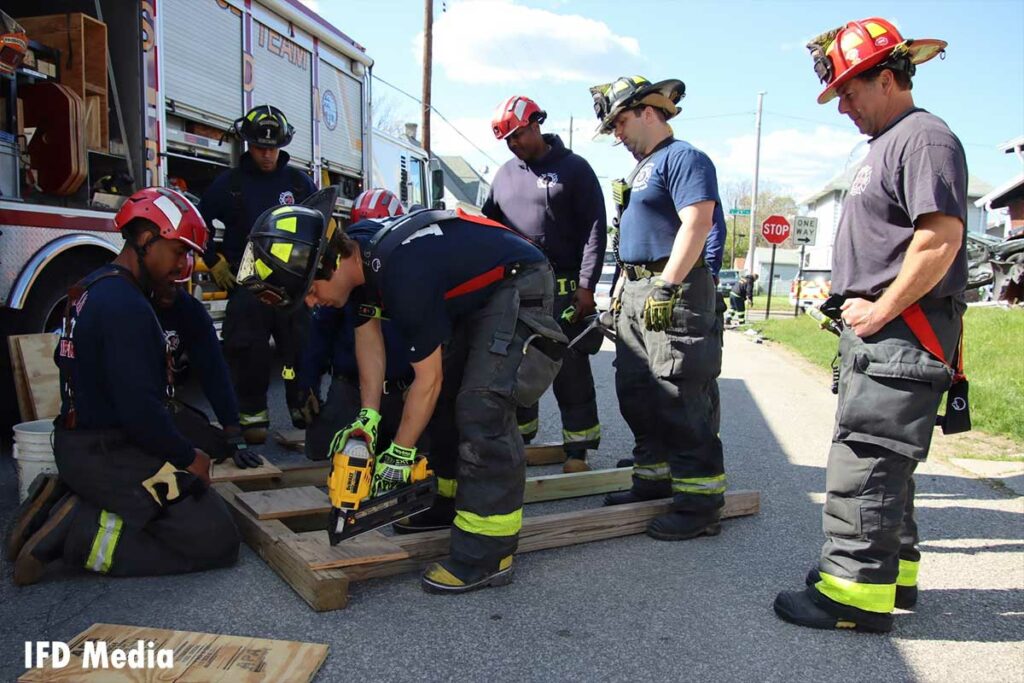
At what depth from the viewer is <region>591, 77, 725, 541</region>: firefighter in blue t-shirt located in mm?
3471

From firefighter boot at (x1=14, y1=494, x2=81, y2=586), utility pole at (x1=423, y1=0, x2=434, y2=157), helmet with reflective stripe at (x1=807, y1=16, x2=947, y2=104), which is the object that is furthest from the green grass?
utility pole at (x1=423, y1=0, x2=434, y2=157)

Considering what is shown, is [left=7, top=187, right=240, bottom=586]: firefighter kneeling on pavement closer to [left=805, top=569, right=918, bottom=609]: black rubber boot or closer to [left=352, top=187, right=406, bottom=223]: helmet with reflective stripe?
[left=805, top=569, right=918, bottom=609]: black rubber boot

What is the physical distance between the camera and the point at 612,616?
2.83 metres

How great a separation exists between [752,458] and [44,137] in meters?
5.26

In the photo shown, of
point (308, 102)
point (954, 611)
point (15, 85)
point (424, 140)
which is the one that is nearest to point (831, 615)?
point (954, 611)

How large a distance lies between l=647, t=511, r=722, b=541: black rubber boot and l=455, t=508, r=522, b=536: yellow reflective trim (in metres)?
0.94

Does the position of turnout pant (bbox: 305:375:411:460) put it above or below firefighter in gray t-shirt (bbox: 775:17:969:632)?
below

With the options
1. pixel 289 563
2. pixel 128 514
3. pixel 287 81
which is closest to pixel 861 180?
pixel 289 563

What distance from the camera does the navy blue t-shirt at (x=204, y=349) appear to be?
12.5 feet

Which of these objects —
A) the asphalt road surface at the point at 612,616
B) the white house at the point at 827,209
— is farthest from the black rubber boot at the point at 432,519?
the white house at the point at 827,209

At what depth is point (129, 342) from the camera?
2920mm

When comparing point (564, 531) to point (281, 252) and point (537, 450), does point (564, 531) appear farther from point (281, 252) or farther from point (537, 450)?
point (281, 252)

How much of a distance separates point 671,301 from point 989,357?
859 centimetres

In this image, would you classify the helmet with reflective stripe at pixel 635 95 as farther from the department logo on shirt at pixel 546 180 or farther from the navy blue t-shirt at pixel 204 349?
the navy blue t-shirt at pixel 204 349
